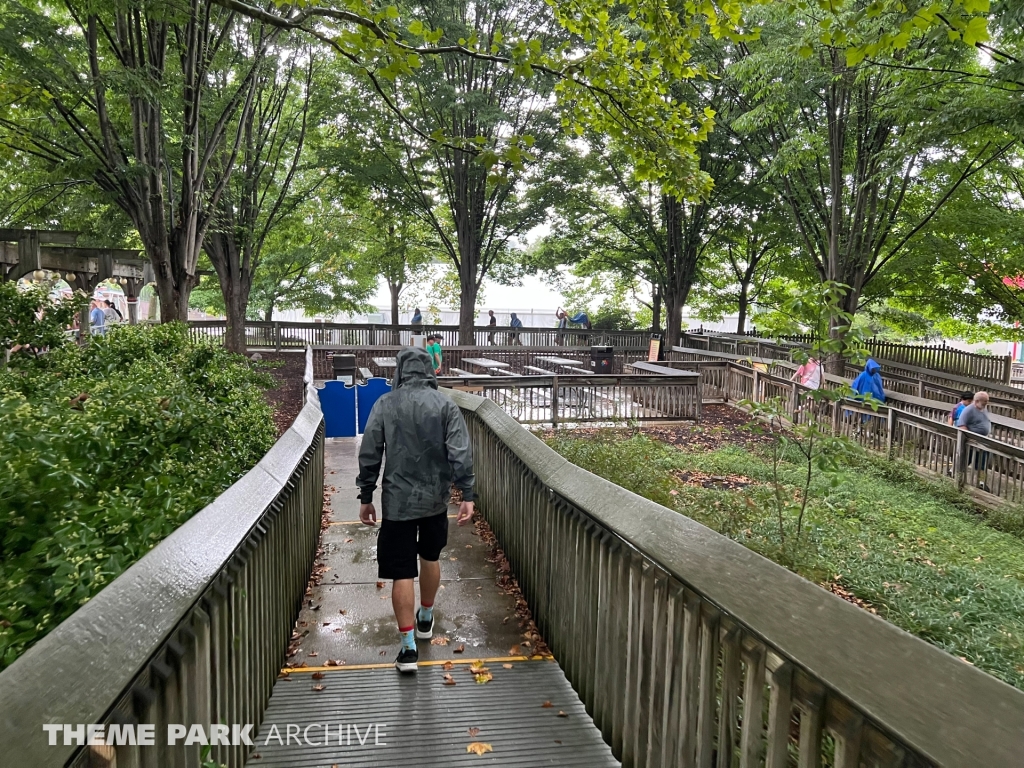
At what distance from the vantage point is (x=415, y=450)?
12.6ft

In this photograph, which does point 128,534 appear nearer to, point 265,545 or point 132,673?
point 265,545

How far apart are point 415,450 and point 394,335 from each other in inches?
1096

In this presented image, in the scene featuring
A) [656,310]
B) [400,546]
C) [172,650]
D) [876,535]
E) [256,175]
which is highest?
[256,175]

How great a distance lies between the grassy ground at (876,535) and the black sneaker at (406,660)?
2757mm

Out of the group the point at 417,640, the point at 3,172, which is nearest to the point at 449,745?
the point at 417,640

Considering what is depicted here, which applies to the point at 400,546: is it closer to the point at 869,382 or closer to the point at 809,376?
the point at 869,382

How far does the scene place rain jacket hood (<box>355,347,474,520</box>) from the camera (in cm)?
381

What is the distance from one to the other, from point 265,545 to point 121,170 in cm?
860

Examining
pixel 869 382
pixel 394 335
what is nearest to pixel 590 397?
pixel 869 382

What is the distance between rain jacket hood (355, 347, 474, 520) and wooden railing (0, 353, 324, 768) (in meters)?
0.57

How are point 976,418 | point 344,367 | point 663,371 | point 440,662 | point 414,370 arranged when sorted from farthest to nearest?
point 663,371, point 344,367, point 976,418, point 414,370, point 440,662

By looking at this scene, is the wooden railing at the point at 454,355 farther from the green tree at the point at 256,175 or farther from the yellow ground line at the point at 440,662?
the yellow ground line at the point at 440,662

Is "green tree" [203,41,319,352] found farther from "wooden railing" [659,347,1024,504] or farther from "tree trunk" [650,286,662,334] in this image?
"tree trunk" [650,286,662,334]

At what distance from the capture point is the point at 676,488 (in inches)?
302
